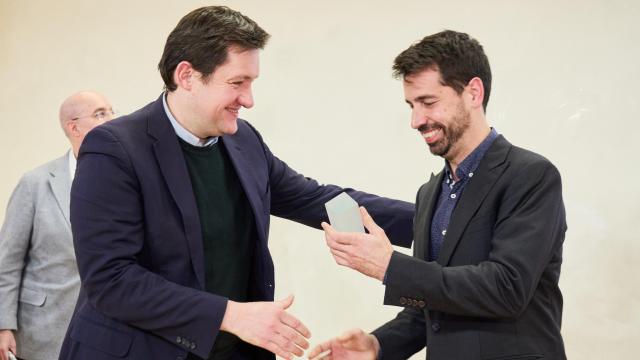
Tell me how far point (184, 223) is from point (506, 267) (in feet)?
2.67

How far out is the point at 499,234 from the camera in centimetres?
179

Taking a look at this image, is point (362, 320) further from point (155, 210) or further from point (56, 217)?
point (155, 210)

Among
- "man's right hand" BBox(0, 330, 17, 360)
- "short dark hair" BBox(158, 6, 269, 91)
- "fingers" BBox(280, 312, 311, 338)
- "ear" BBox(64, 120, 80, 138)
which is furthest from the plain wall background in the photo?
"fingers" BBox(280, 312, 311, 338)

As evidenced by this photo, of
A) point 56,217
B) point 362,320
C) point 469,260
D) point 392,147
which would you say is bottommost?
point 362,320

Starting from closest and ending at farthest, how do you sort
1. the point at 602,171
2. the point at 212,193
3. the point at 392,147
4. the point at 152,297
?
the point at 152,297 → the point at 212,193 → the point at 602,171 → the point at 392,147

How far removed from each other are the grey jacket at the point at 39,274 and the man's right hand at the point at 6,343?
0.14 feet

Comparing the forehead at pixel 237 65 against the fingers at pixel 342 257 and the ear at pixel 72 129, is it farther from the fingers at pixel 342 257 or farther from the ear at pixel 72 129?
the ear at pixel 72 129

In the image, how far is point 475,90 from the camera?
1998 mm

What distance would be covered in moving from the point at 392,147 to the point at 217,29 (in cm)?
190

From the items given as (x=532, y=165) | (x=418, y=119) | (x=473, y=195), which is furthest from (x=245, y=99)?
(x=532, y=165)

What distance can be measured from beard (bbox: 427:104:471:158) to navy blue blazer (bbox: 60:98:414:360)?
0.67 metres

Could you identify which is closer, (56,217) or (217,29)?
(217,29)

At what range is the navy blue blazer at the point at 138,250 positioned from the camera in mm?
1860

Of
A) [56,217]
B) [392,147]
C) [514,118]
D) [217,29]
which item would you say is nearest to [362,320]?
[392,147]
